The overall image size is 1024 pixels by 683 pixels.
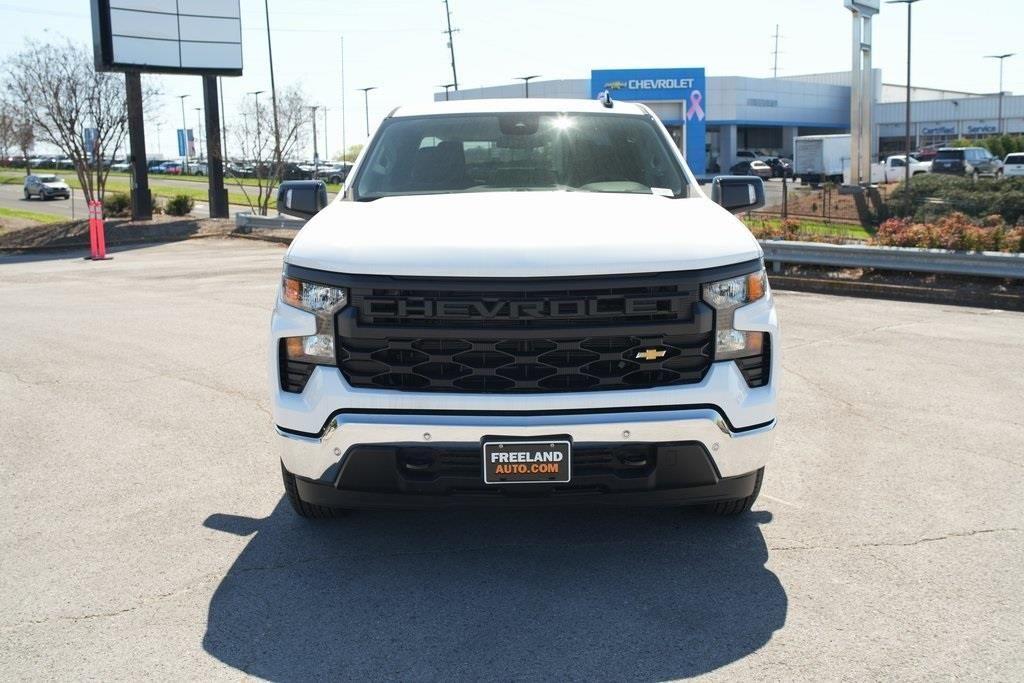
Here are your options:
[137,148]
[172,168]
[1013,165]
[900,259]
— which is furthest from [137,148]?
[172,168]

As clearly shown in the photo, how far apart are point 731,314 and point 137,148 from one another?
106 ft

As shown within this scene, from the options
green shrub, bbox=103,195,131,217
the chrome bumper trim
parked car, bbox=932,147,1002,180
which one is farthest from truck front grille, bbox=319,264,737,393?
parked car, bbox=932,147,1002,180

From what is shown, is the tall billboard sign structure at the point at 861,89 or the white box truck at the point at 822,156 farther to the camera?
the white box truck at the point at 822,156

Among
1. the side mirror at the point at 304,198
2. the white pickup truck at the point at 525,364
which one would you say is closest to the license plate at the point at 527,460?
the white pickup truck at the point at 525,364

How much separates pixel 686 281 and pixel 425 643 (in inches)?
64.7

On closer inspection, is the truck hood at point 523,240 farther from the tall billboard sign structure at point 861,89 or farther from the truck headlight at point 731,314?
the tall billboard sign structure at point 861,89

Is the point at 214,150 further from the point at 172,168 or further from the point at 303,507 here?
the point at 172,168

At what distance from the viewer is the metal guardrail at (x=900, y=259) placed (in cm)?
1282

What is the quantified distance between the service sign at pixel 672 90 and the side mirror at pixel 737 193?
54441mm

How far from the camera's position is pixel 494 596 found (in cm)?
419

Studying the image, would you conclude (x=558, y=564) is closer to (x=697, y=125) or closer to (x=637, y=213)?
(x=637, y=213)

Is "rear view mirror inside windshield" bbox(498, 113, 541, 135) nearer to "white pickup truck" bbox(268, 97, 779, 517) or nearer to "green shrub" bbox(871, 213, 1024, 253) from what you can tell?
"white pickup truck" bbox(268, 97, 779, 517)

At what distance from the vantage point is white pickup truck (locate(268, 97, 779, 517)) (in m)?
4.04

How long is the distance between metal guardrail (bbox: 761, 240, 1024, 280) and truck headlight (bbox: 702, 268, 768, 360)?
31.9 ft
